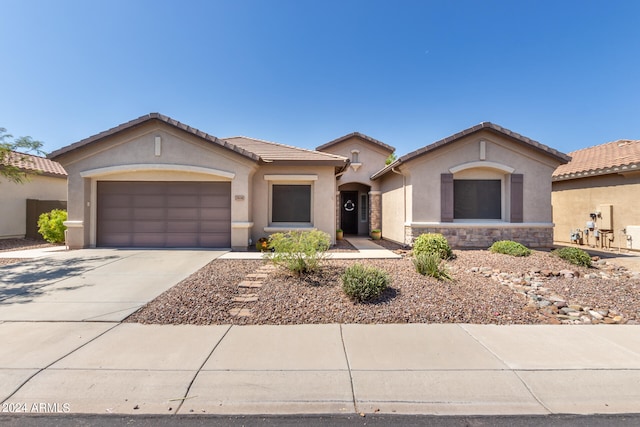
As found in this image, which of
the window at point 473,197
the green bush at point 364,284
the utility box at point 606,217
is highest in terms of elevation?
the window at point 473,197

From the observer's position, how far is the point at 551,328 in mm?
4602

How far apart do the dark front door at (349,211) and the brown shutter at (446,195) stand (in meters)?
7.36

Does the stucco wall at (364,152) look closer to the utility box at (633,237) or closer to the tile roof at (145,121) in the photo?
the tile roof at (145,121)

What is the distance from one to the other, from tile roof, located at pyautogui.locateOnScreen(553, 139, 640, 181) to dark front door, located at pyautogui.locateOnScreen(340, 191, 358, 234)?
10.3 m

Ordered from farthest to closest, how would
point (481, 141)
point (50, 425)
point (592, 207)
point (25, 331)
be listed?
1. point (592, 207)
2. point (481, 141)
3. point (25, 331)
4. point (50, 425)

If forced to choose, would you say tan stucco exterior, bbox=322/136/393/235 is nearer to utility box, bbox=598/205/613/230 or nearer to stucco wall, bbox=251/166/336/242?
stucco wall, bbox=251/166/336/242

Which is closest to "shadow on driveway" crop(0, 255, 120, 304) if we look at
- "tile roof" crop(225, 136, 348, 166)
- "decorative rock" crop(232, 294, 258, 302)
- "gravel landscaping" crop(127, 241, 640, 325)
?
"gravel landscaping" crop(127, 241, 640, 325)

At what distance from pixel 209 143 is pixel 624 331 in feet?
37.7

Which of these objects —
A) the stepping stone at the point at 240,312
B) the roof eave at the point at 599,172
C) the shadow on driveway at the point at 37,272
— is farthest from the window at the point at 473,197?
the shadow on driveway at the point at 37,272

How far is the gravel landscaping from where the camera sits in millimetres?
4914

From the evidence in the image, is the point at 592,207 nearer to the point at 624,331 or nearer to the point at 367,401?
the point at 624,331

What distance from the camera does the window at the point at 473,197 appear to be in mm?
11758

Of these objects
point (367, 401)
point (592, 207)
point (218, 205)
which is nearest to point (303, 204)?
point (218, 205)

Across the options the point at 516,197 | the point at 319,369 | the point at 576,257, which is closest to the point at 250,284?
the point at 319,369
